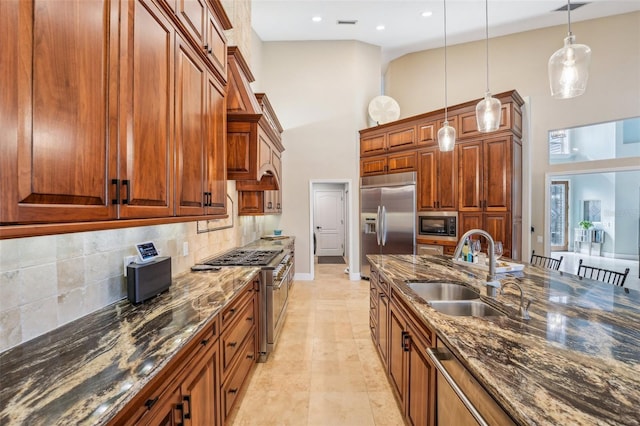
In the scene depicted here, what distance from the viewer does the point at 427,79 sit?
19.0 feet

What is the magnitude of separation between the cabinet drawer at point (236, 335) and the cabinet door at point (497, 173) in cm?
365

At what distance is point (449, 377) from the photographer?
1.09 meters

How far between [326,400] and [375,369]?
60 centimetres

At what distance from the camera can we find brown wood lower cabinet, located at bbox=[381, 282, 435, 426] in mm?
1352

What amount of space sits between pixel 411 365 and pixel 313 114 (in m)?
4.99

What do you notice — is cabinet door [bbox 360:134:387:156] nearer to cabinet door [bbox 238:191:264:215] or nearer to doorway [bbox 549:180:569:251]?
cabinet door [bbox 238:191:264:215]

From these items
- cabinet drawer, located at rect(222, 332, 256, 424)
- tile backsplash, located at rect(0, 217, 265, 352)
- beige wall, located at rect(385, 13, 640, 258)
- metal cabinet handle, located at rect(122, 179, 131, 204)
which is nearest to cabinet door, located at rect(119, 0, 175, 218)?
metal cabinet handle, located at rect(122, 179, 131, 204)

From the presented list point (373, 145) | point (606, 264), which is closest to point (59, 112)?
point (373, 145)

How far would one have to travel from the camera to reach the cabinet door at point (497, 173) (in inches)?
153

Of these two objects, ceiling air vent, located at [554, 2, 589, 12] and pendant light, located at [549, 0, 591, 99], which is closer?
pendant light, located at [549, 0, 591, 99]

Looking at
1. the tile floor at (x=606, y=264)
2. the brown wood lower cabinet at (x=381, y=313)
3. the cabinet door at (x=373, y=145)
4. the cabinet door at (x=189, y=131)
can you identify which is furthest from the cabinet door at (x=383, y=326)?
the tile floor at (x=606, y=264)

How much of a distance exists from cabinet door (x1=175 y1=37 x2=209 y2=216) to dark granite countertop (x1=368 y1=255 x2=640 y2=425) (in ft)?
4.64

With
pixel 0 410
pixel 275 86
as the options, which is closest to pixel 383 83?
pixel 275 86

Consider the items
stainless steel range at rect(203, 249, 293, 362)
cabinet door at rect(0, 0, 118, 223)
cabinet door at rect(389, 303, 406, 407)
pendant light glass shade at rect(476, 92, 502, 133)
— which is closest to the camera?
cabinet door at rect(0, 0, 118, 223)
